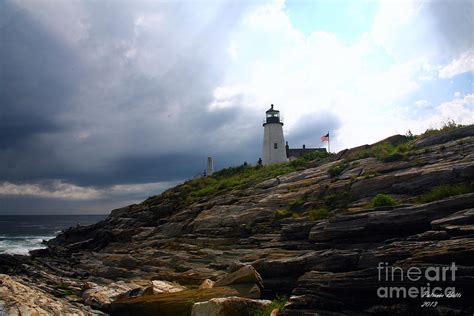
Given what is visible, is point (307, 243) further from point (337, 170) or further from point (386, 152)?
point (386, 152)

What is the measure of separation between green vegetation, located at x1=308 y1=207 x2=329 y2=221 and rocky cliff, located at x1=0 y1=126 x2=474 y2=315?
0.09 m

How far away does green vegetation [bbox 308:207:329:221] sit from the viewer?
67.1ft

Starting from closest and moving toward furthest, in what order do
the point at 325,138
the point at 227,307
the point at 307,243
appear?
the point at 227,307 < the point at 307,243 < the point at 325,138

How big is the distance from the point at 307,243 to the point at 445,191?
6569mm

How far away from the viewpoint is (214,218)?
1071 inches

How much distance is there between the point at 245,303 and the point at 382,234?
19.8ft

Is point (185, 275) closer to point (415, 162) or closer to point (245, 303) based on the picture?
point (245, 303)

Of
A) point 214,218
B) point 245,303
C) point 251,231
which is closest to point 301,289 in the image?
point 245,303

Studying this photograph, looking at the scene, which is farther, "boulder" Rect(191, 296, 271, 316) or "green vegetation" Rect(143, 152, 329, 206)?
"green vegetation" Rect(143, 152, 329, 206)

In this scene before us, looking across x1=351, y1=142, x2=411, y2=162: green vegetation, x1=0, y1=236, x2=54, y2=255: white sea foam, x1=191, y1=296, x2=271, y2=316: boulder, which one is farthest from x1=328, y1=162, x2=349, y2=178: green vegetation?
x1=0, y1=236, x2=54, y2=255: white sea foam

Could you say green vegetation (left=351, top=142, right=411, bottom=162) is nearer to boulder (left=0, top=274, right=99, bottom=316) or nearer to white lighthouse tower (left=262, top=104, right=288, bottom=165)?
boulder (left=0, top=274, right=99, bottom=316)

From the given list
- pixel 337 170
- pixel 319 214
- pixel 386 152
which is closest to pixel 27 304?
pixel 319 214

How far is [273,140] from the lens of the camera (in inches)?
2156

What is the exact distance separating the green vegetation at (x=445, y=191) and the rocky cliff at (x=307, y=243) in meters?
0.05
